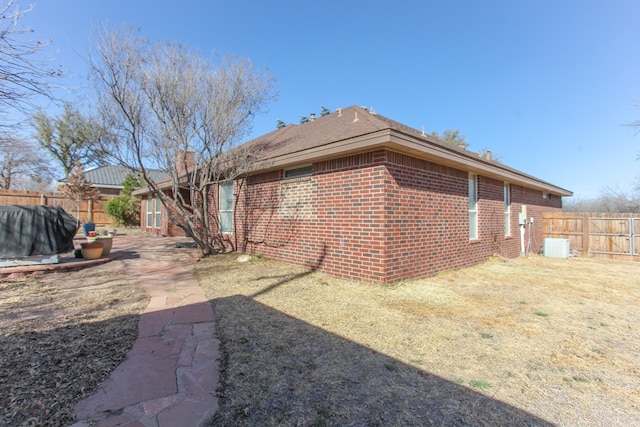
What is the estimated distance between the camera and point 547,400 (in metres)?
2.23

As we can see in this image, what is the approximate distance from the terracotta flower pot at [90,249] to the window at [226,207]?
3.42 m

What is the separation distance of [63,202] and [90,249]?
16603 millimetres

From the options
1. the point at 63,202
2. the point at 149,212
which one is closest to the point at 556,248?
the point at 149,212

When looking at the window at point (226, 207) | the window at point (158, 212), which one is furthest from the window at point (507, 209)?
the window at point (158, 212)

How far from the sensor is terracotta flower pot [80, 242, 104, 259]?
285 inches

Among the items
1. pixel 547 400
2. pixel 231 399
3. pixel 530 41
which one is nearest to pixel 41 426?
pixel 231 399

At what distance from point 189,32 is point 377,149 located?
5152 millimetres

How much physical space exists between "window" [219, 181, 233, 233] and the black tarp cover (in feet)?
13.2

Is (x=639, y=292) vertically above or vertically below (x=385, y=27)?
below

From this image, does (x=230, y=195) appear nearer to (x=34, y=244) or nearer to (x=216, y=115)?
(x=216, y=115)

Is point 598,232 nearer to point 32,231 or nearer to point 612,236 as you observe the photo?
point 612,236

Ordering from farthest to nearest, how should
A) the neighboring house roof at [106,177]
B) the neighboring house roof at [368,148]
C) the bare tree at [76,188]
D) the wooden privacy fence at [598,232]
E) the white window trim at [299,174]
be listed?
the neighboring house roof at [106,177] → the bare tree at [76,188] → the wooden privacy fence at [598,232] → the white window trim at [299,174] → the neighboring house roof at [368,148]

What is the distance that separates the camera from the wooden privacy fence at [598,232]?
10922 mm

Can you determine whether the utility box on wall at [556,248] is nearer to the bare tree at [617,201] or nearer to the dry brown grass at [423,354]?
the dry brown grass at [423,354]
